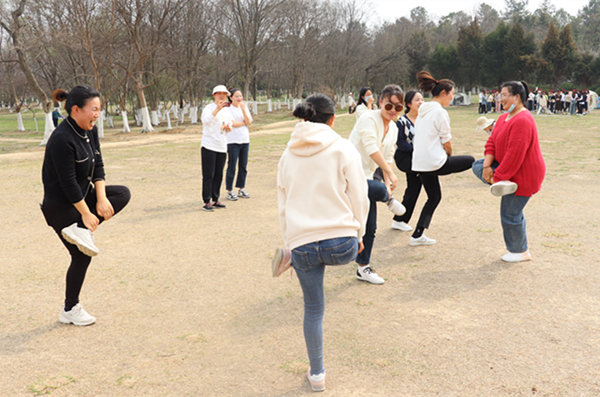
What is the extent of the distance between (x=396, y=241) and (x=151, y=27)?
28563 mm

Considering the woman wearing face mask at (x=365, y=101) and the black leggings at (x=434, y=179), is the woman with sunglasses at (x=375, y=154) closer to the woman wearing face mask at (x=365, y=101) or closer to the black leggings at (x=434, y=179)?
the black leggings at (x=434, y=179)

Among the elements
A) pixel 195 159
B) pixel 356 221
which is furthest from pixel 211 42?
pixel 356 221

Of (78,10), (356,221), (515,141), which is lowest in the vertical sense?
(356,221)

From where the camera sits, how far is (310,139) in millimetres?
2828

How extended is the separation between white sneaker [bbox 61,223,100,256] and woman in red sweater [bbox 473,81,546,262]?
3823mm

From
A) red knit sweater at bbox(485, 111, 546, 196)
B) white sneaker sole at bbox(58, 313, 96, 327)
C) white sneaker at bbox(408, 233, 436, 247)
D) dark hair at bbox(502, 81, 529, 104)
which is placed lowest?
white sneaker sole at bbox(58, 313, 96, 327)

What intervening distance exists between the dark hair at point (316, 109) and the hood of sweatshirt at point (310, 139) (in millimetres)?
105

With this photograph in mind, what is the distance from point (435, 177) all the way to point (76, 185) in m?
4.01

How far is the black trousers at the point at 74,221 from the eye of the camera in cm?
383

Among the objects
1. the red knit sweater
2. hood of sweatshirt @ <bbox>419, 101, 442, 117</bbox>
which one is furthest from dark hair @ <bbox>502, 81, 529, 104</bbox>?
hood of sweatshirt @ <bbox>419, 101, 442, 117</bbox>

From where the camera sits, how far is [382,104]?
4.76 metres

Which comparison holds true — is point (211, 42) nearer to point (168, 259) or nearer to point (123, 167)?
point (123, 167)

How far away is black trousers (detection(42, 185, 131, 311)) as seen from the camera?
383cm

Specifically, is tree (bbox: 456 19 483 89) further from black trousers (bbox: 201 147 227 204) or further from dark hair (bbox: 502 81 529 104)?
dark hair (bbox: 502 81 529 104)
